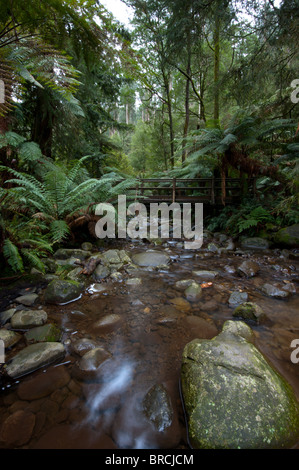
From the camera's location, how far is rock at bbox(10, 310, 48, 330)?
1831 mm

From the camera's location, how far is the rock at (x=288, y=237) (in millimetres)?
4383

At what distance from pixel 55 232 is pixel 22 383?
2.29 meters

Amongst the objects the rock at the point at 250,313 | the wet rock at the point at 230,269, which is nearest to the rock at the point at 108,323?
the rock at the point at 250,313

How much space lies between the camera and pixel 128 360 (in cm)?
160

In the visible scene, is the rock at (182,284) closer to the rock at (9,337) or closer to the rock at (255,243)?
the rock at (9,337)

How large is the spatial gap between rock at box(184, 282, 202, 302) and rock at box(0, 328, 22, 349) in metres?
1.75

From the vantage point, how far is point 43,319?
1.92 metres

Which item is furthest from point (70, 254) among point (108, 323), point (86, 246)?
point (108, 323)

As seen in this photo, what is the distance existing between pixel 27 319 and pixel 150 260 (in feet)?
7.37

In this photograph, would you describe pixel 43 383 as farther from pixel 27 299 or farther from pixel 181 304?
pixel 181 304

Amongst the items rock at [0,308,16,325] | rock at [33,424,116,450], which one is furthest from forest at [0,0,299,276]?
rock at [33,424,116,450]

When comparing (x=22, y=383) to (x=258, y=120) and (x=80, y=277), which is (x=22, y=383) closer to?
(x=80, y=277)

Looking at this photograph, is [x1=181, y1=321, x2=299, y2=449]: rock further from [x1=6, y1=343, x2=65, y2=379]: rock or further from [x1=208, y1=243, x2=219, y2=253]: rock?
[x1=208, y1=243, x2=219, y2=253]: rock
